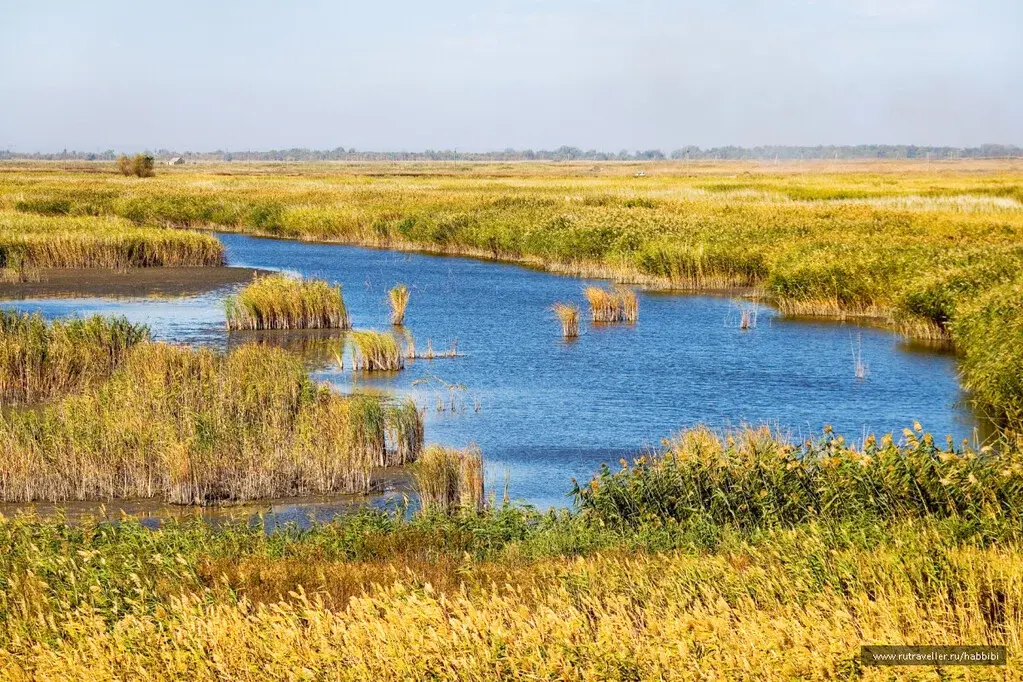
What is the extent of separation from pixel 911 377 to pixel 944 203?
3613cm

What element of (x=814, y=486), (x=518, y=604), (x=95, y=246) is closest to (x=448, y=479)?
(x=814, y=486)

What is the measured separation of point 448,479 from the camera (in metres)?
13.5

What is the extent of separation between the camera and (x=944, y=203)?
183ft

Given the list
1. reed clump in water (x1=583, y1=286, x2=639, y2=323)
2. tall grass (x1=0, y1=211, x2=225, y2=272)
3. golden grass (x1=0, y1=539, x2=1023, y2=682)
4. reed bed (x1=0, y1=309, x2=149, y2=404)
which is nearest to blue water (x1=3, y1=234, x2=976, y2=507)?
reed clump in water (x1=583, y1=286, x2=639, y2=323)

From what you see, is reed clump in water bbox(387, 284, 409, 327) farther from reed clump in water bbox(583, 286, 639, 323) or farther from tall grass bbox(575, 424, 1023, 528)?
tall grass bbox(575, 424, 1023, 528)

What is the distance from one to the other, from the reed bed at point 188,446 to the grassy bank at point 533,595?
3658 millimetres

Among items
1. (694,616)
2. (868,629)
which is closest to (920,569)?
(868,629)

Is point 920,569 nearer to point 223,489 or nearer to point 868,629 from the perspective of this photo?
point 868,629

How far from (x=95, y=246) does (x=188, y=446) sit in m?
30.1

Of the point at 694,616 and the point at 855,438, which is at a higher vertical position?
the point at 694,616

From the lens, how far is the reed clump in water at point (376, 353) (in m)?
22.8

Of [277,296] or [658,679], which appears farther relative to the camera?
[277,296]

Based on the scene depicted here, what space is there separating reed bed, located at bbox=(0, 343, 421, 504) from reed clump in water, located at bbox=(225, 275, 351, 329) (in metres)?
12.3

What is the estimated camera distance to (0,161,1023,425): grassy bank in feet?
86.8
